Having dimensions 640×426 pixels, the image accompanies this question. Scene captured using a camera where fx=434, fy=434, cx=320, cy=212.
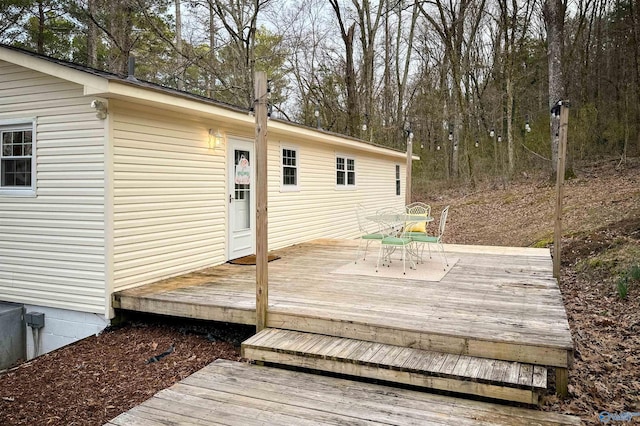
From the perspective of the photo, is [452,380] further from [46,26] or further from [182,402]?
[46,26]

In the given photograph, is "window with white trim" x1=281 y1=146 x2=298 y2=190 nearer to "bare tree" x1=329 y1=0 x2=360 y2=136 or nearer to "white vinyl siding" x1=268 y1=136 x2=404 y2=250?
"white vinyl siding" x1=268 y1=136 x2=404 y2=250

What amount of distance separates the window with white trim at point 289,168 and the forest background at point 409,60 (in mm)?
3978

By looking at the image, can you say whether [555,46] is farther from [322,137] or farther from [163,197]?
[163,197]

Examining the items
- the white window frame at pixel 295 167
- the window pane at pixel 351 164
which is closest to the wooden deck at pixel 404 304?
the white window frame at pixel 295 167

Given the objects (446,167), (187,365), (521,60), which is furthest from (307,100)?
(187,365)

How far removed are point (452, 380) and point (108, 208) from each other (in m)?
3.83

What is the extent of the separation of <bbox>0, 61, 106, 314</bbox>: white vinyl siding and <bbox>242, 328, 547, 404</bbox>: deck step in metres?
2.35

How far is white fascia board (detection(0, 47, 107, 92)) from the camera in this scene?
4.34 meters

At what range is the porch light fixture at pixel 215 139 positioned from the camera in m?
6.30

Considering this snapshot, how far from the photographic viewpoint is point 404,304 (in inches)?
166

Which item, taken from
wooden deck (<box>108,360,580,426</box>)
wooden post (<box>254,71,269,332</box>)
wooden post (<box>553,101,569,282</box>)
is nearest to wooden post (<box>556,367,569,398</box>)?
wooden deck (<box>108,360,580,426</box>)

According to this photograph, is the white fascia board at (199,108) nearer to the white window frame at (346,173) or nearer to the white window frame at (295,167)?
the white window frame at (295,167)

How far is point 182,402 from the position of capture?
289 cm

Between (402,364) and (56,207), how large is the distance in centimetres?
423
